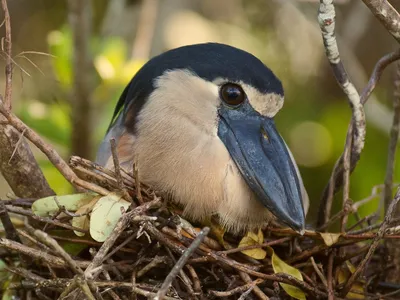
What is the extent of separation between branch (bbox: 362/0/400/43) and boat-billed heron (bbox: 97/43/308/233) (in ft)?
0.84

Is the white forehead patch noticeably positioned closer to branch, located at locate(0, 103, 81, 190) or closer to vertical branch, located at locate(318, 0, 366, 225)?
vertical branch, located at locate(318, 0, 366, 225)

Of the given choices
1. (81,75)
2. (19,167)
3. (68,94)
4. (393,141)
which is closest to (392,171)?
(393,141)

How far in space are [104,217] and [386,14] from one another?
0.56 m

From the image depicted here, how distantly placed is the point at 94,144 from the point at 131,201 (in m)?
0.72

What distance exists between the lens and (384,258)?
1.37 metres

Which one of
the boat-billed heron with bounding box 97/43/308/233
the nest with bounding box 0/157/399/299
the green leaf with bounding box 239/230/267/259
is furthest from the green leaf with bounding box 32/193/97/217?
the green leaf with bounding box 239/230/267/259

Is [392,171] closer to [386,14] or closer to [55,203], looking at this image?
[386,14]

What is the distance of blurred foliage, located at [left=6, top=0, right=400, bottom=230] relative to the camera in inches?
76.7

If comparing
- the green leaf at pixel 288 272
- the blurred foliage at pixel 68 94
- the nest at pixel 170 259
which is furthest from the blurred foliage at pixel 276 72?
the green leaf at pixel 288 272

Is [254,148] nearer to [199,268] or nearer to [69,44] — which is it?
[199,268]

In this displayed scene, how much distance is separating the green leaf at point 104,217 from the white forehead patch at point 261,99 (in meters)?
0.31

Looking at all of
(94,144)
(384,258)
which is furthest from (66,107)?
(384,258)

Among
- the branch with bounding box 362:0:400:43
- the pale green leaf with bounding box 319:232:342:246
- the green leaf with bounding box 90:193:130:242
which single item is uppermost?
the branch with bounding box 362:0:400:43

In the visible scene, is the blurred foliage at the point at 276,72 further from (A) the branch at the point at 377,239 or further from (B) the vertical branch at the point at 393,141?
(A) the branch at the point at 377,239
